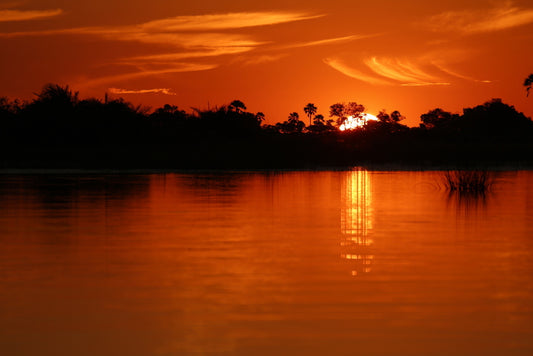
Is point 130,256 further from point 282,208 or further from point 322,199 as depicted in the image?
point 322,199

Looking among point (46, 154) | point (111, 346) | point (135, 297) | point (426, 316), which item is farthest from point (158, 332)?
point (46, 154)

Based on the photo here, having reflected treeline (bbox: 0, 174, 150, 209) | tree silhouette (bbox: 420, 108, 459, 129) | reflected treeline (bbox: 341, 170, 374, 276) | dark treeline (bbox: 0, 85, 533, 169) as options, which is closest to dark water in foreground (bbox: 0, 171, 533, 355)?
reflected treeline (bbox: 341, 170, 374, 276)

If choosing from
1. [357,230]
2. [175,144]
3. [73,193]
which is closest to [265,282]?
[357,230]

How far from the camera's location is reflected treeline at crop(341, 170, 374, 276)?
1371 centimetres

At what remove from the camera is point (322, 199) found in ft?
95.4

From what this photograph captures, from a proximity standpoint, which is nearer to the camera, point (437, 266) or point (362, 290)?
point (362, 290)

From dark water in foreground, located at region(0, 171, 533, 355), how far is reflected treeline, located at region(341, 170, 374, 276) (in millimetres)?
60

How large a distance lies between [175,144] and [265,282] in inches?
2154

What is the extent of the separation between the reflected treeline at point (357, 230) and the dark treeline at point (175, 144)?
3108 centimetres

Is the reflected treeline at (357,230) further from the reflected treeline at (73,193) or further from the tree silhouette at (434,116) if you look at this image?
the tree silhouette at (434,116)

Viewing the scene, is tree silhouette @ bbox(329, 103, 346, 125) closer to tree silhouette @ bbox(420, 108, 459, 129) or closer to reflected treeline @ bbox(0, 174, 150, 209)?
tree silhouette @ bbox(420, 108, 459, 129)

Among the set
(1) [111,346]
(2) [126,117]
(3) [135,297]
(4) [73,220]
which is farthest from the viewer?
(2) [126,117]

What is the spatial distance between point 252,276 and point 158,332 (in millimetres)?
3624

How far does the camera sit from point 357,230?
61.3 ft
